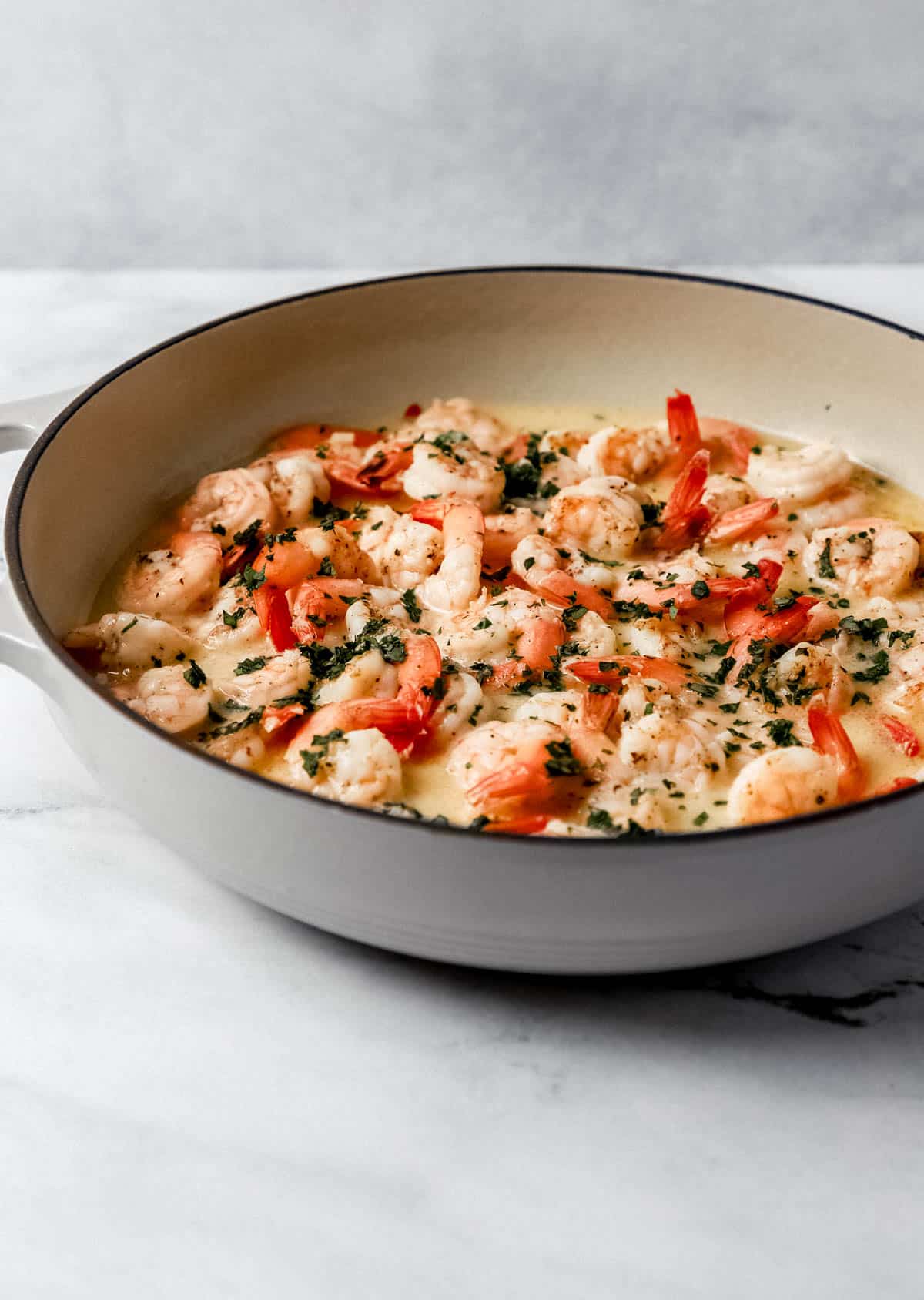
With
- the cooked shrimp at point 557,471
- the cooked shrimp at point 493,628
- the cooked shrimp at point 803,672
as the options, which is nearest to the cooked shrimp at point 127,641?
the cooked shrimp at point 493,628

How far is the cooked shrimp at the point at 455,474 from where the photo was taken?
9.51 ft

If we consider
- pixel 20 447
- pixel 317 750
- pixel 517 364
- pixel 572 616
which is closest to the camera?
pixel 317 750

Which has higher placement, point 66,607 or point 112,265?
point 66,607

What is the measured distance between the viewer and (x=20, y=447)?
2.65 m

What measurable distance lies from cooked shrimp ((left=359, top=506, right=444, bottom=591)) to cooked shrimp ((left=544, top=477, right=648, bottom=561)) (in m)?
0.24

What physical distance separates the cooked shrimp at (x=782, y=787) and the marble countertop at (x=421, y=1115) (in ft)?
0.67

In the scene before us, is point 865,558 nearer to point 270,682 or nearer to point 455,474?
point 455,474

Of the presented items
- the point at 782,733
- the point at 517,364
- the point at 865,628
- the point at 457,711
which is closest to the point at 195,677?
the point at 457,711

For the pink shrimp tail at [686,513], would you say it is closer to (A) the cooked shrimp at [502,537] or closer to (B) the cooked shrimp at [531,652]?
(A) the cooked shrimp at [502,537]

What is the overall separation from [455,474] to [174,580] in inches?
24.3

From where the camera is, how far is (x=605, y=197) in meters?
5.13

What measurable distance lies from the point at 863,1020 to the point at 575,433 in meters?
1.61

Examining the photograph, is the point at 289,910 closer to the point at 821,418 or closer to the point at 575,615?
the point at 575,615

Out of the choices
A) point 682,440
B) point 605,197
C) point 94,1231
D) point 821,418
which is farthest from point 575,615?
point 605,197
